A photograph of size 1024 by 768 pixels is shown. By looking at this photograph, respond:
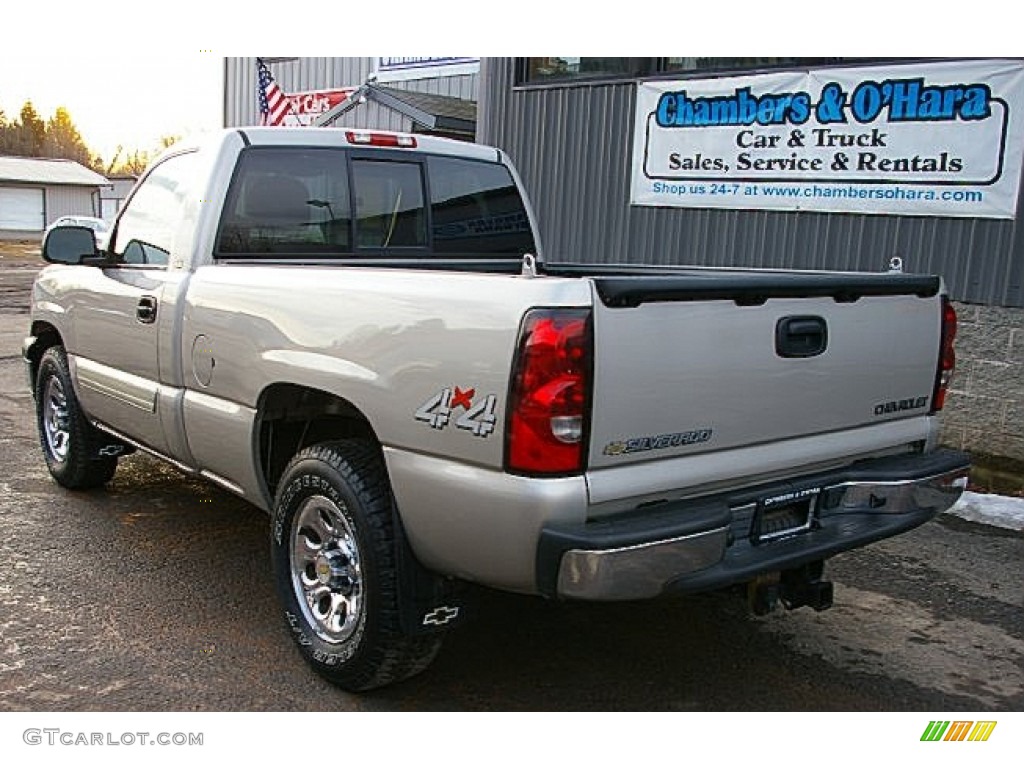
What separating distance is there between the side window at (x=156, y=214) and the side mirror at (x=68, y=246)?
0.42 ft

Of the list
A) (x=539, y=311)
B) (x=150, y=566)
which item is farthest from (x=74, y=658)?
(x=539, y=311)

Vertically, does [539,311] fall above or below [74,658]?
above

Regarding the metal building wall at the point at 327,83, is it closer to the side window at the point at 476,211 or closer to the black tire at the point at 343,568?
the side window at the point at 476,211

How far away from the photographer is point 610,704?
3568 mm

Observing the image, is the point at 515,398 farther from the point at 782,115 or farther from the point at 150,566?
the point at 782,115

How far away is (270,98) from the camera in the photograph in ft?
60.1

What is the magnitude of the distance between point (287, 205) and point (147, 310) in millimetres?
776

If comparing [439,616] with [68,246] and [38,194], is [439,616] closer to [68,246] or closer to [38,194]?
[68,246]

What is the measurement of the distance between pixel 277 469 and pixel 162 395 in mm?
691

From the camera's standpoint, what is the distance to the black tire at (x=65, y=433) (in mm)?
5637

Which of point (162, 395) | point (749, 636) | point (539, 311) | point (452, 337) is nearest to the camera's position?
point (539, 311)

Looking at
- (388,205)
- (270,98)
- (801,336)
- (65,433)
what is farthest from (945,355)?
(270,98)
